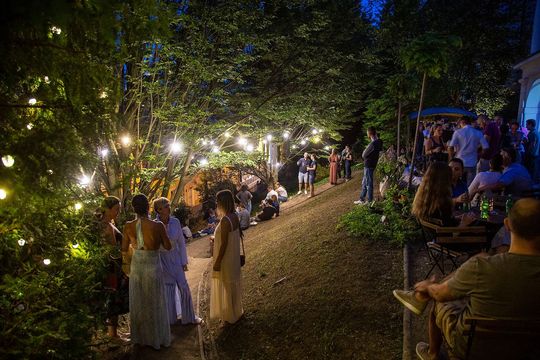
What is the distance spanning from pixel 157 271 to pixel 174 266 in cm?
62

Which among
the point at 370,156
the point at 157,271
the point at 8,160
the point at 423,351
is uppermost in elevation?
the point at 8,160

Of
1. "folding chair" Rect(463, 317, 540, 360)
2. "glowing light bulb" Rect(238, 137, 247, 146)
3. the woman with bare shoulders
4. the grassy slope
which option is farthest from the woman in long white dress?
"glowing light bulb" Rect(238, 137, 247, 146)

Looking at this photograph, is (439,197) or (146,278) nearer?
(146,278)

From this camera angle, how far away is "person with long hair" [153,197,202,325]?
541cm

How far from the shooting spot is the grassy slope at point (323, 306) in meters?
4.49

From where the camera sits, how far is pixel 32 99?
10.6ft

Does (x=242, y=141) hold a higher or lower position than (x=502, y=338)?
higher

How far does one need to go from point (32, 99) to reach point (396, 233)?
5911 millimetres

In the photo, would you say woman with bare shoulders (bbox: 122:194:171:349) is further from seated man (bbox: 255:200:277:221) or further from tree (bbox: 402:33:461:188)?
seated man (bbox: 255:200:277:221)

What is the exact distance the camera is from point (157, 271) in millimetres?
4852

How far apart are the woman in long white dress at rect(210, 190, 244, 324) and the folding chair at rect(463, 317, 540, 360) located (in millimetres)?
3215

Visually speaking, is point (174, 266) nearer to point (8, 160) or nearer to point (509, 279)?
point (8, 160)

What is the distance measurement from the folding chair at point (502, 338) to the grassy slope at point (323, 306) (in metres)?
1.39

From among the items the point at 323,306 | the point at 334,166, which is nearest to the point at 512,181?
the point at 323,306
